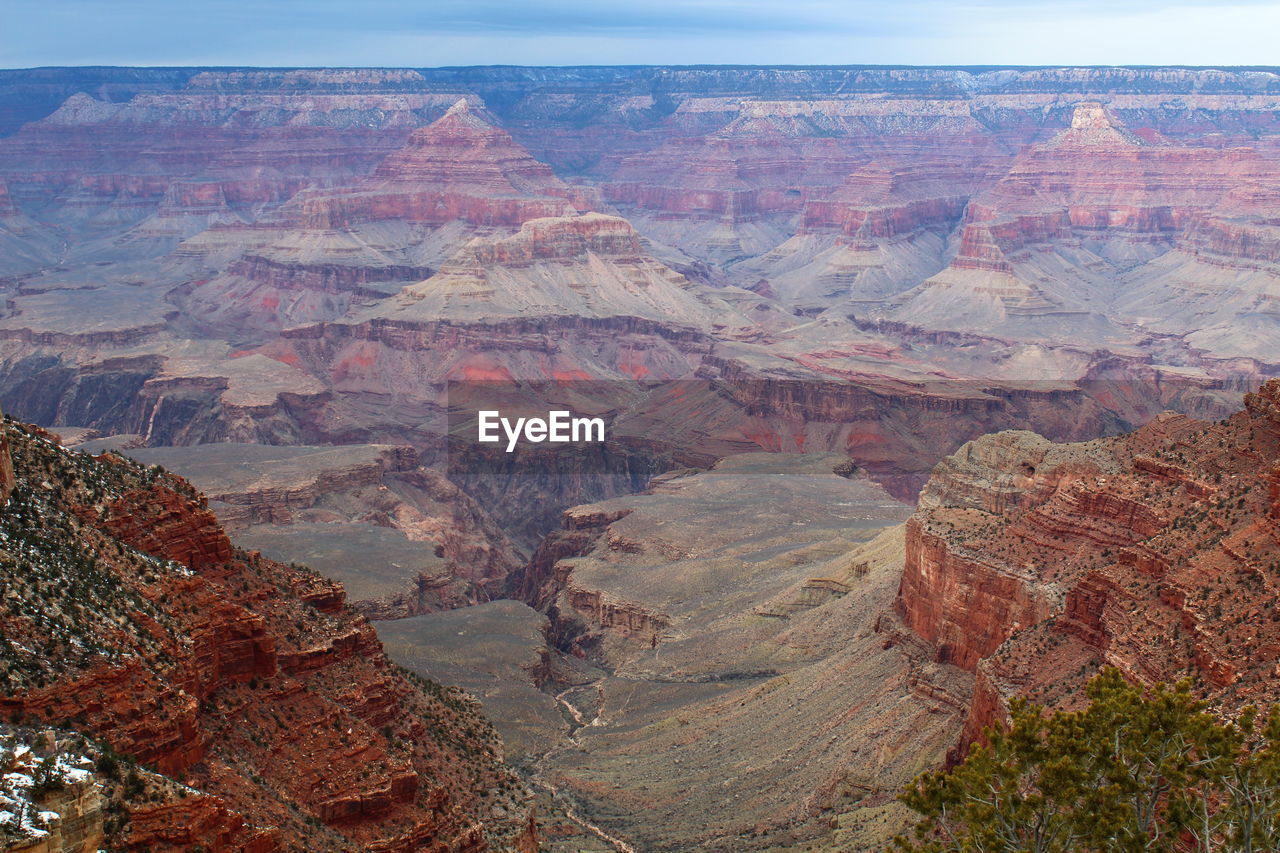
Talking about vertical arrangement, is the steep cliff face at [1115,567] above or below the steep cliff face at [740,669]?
above

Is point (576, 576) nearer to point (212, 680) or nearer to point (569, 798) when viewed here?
point (569, 798)

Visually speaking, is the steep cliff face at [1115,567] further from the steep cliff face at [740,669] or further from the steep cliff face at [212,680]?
the steep cliff face at [212,680]

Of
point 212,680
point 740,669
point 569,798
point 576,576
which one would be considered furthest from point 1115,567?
point 576,576

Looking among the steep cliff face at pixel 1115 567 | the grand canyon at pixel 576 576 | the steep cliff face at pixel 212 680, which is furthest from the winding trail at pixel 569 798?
the steep cliff face at pixel 1115 567

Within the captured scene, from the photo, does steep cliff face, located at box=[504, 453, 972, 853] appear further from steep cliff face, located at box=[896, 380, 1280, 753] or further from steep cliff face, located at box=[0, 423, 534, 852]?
steep cliff face, located at box=[0, 423, 534, 852]

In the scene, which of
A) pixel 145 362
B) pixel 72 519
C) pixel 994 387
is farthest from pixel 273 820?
pixel 145 362

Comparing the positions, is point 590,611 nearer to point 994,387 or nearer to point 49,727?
point 49,727

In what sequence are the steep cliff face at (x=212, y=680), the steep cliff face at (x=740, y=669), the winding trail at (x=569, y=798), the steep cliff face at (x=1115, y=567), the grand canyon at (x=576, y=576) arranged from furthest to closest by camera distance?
1. the steep cliff face at (x=740, y=669)
2. the winding trail at (x=569, y=798)
3. the steep cliff face at (x=1115, y=567)
4. the grand canyon at (x=576, y=576)
5. the steep cliff face at (x=212, y=680)
